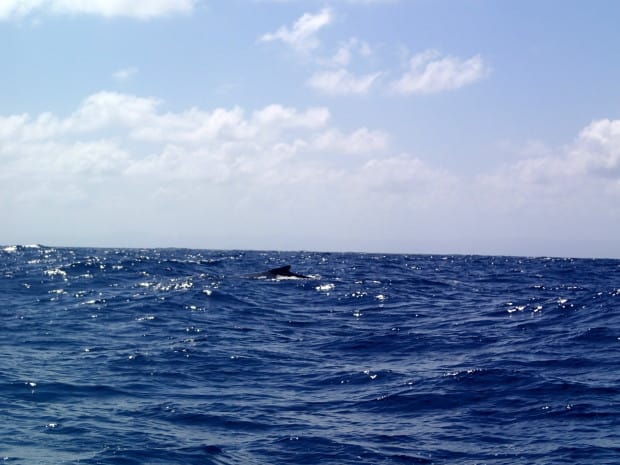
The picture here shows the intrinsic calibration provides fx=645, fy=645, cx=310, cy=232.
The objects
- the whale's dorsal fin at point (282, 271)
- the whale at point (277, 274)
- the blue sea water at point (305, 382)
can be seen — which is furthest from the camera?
the whale's dorsal fin at point (282, 271)

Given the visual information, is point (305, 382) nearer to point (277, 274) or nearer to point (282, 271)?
point (277, 274)

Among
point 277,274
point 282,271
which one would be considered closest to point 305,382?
point 277,274

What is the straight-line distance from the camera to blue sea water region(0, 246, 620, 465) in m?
10.4

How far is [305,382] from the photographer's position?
15.1 m

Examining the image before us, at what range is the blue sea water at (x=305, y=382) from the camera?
10.4m

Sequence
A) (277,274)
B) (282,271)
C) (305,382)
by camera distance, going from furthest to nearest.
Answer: (282,271)
(277,274)
(305,382)

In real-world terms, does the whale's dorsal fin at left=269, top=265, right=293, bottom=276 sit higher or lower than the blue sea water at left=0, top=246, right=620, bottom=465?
higher

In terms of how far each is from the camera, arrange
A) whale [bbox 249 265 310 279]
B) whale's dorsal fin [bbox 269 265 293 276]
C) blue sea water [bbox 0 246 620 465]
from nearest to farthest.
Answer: blue sea water [bbox 0 246 620 465] < whale [bbox 249 265 310 279] < whale's dorsal fin [bbox 269 265 293 276]

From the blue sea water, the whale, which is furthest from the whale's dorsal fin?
the blue sea water

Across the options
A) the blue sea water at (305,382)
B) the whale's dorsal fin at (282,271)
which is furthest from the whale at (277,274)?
the blue sea water at (305,382)

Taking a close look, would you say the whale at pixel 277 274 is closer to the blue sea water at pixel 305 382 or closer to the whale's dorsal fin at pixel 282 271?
the whale's dorsal fin at pixel 282 271

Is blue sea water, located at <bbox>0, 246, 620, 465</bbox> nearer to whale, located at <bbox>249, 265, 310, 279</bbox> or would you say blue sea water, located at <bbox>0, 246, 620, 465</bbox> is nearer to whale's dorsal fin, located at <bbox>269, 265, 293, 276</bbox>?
whale, located at <bbox>249, 265, 310, 279</bbox>

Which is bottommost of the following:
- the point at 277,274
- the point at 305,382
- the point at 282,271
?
the point at 305,382

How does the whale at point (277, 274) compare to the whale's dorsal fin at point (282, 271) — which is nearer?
the whale at point (277, 274)
